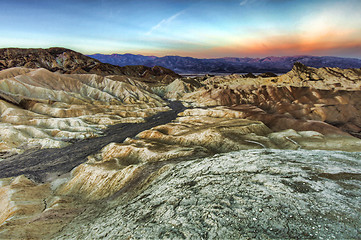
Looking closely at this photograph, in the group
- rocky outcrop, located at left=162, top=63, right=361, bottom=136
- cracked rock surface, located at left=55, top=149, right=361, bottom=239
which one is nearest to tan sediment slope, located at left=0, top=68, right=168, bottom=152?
cracked rock surface, located at left=55, top=149, right=361, bottom=239

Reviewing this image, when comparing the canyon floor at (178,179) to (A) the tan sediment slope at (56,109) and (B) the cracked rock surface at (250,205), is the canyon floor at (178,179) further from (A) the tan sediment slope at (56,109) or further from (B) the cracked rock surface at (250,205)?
(A) the tan sediment slope at (56,109)

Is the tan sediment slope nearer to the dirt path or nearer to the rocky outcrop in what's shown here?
the dirt path

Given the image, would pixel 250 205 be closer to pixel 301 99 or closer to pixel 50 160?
pixel 50 160

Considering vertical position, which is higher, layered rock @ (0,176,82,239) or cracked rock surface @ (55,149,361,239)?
cracked rock surface @ (55,149,361,239)

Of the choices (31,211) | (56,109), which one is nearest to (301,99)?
(31,211)

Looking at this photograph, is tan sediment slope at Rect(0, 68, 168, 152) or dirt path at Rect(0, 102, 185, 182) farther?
tan sediment slope at Rect(0, 68, 168, 152)

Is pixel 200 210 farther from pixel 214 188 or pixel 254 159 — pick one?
pixel 254 159
